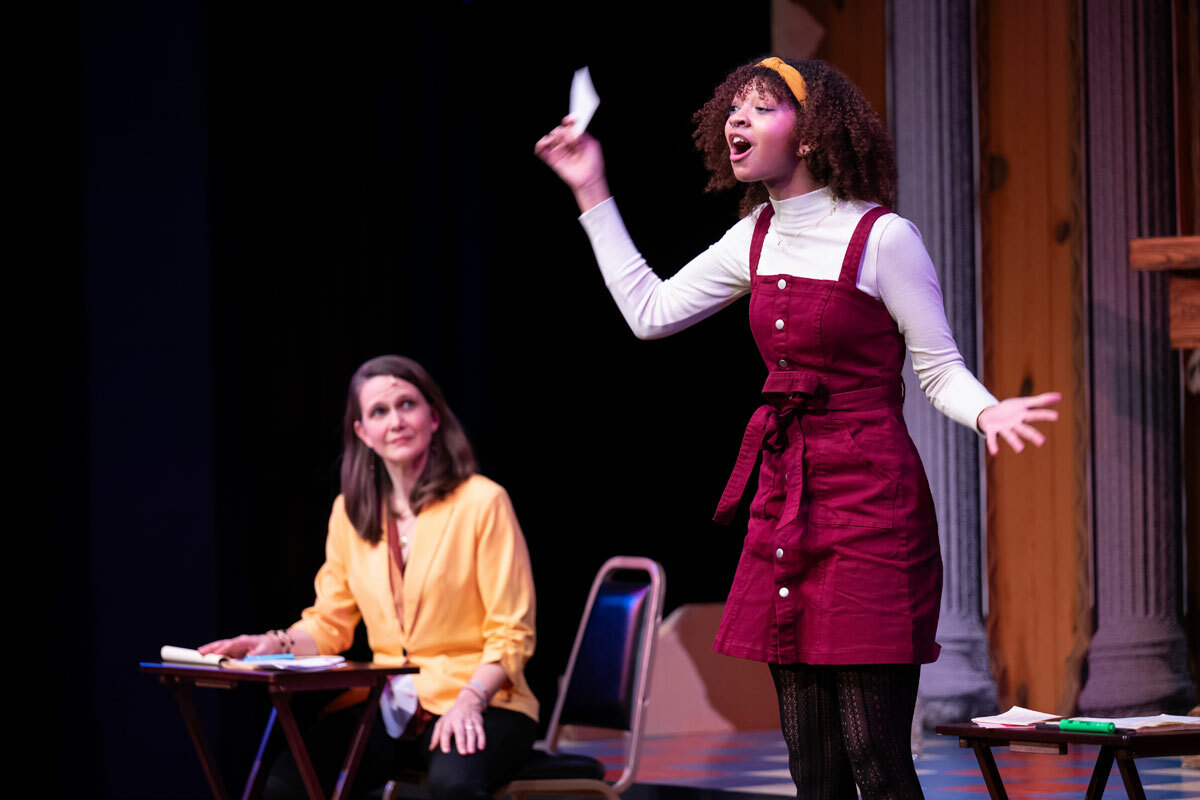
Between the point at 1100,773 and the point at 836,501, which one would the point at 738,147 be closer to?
the point at 836,501

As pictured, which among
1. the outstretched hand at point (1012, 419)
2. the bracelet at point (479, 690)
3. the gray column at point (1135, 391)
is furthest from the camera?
the gray column at point (1135, 391)

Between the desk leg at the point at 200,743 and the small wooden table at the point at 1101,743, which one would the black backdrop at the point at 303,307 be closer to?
the desk leg at the point at 200,743

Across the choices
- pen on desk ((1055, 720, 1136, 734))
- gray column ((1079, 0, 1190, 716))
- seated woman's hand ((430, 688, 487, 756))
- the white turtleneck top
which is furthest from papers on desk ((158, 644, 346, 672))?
gray column ((1079, 0, 1190, 716))

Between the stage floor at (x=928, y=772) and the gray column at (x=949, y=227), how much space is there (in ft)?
1.13

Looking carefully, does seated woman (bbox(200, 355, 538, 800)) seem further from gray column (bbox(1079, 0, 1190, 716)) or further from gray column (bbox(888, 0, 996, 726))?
gray column (bbox(1079, 0, 1190, 716))

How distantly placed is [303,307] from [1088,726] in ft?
11.1

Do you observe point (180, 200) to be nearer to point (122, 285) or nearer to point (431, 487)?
point (122, 285)

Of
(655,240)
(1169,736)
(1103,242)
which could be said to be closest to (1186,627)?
(1103,242)

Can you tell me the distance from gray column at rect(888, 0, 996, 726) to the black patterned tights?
3632 mm

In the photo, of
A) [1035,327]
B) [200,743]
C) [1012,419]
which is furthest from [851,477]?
[1035,327]

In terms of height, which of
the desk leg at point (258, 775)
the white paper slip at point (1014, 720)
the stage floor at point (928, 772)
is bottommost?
the stage floor at point (928, 772)

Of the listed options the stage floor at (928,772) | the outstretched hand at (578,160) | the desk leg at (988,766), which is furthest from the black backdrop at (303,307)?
the desk leg at (988,766)

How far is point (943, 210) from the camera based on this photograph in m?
5.65

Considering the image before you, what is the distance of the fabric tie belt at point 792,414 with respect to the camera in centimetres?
207
